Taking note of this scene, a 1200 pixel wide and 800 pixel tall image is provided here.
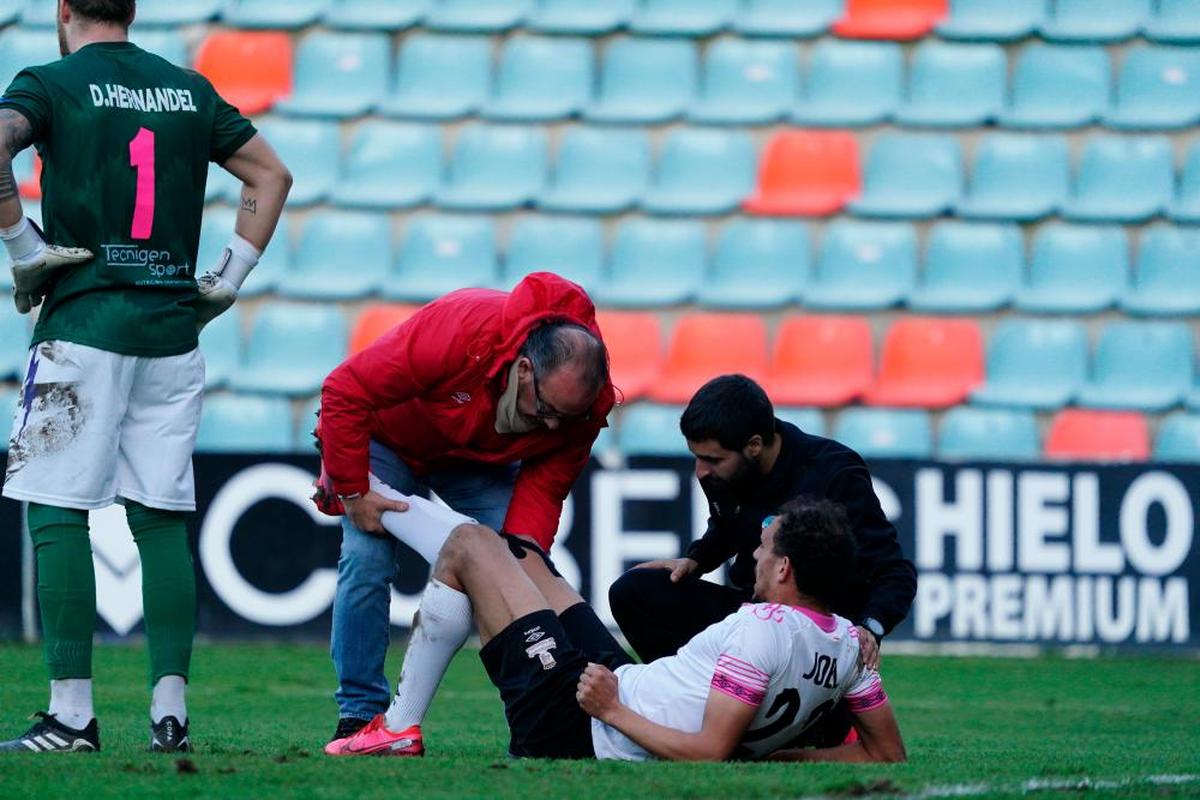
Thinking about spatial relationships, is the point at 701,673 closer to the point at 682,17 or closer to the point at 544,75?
the point at 544,75

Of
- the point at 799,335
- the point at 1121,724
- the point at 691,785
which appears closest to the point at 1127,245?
the point at 799,335

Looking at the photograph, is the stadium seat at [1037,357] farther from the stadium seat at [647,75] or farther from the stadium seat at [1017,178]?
the stadium seat at [647,75]

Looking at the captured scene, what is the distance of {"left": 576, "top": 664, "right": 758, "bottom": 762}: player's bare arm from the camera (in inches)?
145

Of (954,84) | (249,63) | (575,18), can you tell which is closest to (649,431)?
(575,18)

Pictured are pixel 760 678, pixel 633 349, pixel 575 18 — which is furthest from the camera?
pixel 575 18

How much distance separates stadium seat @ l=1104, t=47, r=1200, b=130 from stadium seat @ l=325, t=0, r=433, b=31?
140 inches

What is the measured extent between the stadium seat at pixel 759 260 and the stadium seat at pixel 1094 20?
179 cm

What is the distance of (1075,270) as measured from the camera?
899 centimetres

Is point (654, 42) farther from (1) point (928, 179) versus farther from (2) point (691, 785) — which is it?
Result: (2) point (691, 785)

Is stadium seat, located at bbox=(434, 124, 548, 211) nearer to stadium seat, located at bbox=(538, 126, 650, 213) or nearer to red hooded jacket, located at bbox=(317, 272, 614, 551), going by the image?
stadium seat, located at bbox=(538, 126, 650, 213)

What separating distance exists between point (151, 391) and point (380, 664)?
2.90ft

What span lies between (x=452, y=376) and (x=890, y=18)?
19.9ft

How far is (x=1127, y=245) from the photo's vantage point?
29.8 ft

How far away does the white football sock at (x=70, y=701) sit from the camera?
3.77 m
